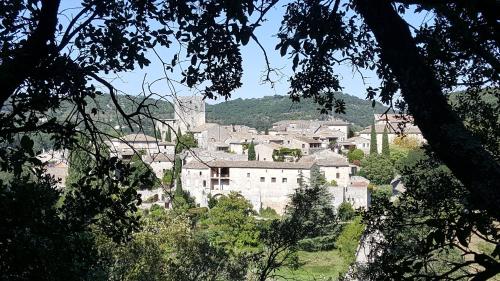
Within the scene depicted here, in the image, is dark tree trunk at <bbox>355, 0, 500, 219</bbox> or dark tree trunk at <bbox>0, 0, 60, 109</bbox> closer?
dark tree trunk at <bbox>355, 0, 500, 219</bbox>

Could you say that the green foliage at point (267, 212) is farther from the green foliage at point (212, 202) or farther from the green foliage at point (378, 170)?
the green foliage at point (378, 170)

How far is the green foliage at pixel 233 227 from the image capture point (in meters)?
29.5

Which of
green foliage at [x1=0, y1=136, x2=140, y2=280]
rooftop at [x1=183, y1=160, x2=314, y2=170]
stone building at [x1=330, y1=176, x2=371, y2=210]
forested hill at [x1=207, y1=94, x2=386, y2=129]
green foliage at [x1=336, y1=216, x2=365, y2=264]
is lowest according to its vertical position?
green foliage at [x1=336, y1=216, x2=365, y2=264]

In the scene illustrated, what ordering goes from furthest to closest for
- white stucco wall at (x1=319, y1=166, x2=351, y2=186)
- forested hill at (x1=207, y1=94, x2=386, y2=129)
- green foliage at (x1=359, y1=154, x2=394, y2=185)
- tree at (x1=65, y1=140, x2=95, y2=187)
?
forested hill at (x1=207, y1=94, x2=386, y2=129) → green foliage at (x1=359, y1=154, x2=394, y2=185) → white stucco wall at (x1=319, y1=166, x2=351, y2=186) → tree at (x1=65, y1=140, x2=95, y2=187)

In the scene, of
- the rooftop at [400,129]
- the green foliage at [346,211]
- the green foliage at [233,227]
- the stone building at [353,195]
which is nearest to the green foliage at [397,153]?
the rooftop at [400,129]

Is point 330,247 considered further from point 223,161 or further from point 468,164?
point 468,164

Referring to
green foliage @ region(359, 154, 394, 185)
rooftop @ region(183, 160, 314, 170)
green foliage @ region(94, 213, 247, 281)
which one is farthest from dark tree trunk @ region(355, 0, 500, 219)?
green foliage @ region(359, 154, 394, 185)

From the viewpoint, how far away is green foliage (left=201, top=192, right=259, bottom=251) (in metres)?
29.5

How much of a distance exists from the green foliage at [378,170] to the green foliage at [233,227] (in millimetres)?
24508

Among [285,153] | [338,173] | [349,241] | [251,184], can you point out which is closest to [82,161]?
[349,241]

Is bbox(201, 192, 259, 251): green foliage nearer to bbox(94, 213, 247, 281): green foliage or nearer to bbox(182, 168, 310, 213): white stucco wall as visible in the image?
bbox(94, 213, 247, 281): green foliage

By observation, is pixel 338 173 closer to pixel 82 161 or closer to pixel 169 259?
pixel 169 259

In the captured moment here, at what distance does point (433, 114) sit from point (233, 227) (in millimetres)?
29517

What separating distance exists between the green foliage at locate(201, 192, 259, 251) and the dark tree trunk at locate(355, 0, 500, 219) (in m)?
26.5
